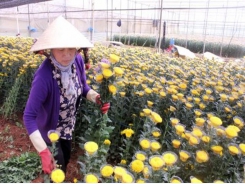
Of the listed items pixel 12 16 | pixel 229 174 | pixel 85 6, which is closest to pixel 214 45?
pixel 85 6

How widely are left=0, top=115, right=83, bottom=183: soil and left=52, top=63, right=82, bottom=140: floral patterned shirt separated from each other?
607 millimetres

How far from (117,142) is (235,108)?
3.67 feet

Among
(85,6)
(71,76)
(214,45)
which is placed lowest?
(214,45)

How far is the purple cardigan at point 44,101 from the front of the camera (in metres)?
1.39

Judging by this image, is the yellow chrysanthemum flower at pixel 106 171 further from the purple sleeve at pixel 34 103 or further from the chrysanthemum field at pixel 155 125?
the purple sleeve at pixel 34 103

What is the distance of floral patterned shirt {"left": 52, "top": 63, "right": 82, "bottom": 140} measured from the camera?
1570 millimetres

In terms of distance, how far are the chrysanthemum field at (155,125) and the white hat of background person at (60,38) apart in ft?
0.86

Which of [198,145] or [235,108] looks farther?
[235,108]

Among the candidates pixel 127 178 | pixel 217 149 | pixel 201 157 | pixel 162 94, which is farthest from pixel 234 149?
pixel 162 94

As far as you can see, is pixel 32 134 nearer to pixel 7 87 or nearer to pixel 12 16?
pixel 7 87

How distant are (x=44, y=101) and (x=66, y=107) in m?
0.20

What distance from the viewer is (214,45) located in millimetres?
15898

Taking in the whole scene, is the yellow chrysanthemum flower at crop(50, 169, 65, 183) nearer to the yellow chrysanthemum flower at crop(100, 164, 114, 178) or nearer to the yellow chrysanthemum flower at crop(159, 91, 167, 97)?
the yellow chrysanthemum flower at crop(100, 164, 114, 178)

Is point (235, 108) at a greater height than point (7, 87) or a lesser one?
greater
